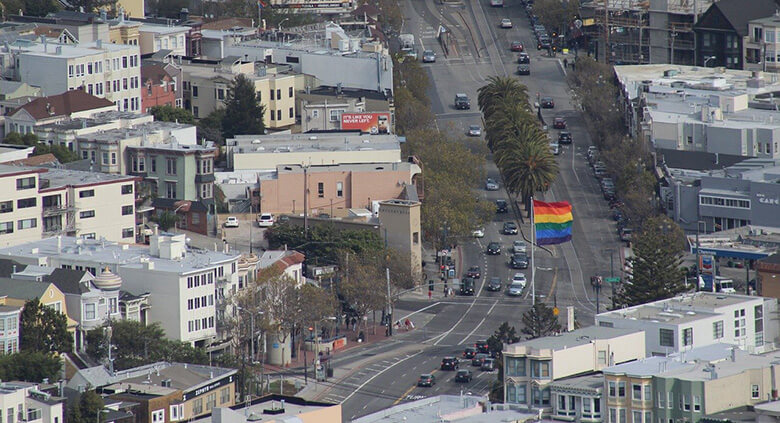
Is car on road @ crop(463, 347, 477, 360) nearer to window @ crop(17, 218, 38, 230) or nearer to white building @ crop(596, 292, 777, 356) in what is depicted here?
white building @ crop(596, 292, 777, 356)

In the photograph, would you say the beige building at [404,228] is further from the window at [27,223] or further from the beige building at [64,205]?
the window at [27,223]

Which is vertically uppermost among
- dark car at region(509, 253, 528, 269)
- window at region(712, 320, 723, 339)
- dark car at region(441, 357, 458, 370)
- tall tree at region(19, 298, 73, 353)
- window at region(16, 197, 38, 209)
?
window at region(16, 197, 38, 209)

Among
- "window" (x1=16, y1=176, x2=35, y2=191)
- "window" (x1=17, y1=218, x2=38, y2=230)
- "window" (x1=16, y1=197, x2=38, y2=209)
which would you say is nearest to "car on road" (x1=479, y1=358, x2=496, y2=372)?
"window" (x1=17, y1=218, x2=38, y2=230)

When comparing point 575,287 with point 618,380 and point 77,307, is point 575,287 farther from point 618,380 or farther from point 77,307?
point 618,380

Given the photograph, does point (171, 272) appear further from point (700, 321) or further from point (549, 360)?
point (549, 360)

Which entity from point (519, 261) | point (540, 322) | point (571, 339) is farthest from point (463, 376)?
point (519, 261)

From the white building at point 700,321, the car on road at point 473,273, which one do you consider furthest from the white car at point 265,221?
the white building at point 700,321

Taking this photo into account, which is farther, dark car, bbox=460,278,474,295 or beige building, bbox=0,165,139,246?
dark car, bbox=460,278,474,295
